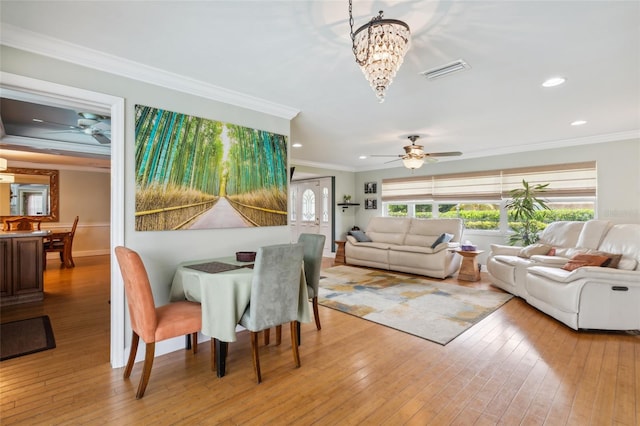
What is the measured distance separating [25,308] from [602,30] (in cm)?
659

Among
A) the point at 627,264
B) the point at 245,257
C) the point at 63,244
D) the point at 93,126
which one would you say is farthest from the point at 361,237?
the point at 63,244

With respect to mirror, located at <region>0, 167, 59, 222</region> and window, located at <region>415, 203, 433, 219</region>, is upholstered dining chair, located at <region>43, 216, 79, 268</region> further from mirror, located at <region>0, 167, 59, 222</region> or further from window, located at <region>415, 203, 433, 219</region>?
window, located at <region>415, 203, 433, 219</region>

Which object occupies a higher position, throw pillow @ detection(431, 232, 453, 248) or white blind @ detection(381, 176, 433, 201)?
white blind @ detection(381, 176, 433, 201)

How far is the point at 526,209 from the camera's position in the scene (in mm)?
5367

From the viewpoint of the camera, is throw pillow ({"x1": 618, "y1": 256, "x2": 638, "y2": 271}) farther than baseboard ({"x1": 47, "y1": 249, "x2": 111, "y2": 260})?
No

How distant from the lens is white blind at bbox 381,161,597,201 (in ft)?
17.0

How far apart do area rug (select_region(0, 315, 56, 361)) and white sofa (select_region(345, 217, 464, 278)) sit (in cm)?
523

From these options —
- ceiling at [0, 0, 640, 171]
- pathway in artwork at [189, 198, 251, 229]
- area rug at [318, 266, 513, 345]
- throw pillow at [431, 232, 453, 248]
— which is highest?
ceiling at [0, 0, 640, 171]

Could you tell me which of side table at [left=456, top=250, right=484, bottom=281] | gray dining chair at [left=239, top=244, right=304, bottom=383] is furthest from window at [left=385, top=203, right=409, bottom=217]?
gray dining chair at [left=239, top=244, right=304, bottom=383]

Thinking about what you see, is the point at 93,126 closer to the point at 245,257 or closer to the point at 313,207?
the point at 245,257

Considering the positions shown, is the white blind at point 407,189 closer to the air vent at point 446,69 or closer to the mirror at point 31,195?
the air vent at point 446,69

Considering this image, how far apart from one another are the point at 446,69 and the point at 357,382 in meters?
2.68

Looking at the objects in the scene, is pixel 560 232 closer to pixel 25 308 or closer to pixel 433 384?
pixel 433 384

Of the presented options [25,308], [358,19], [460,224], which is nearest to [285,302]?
[358,19]
